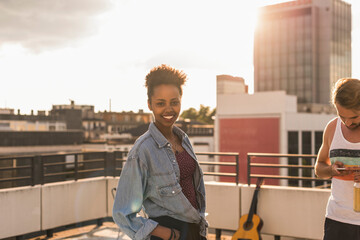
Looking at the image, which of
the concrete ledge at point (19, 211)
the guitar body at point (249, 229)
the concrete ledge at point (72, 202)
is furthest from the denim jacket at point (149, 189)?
the concrete ledge at point (72, 202)

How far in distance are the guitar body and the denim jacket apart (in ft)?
17.8

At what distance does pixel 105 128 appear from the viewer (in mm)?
82062

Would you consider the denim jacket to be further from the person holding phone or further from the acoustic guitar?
the acoustic guitar

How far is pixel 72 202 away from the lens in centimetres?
847

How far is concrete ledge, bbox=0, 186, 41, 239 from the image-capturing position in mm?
7371

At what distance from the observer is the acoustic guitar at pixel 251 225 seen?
725cm

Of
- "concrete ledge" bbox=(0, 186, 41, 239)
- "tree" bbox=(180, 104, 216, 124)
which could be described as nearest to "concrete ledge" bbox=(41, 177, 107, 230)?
"concrete ledge" bbox=(0, 186, 41, 239)

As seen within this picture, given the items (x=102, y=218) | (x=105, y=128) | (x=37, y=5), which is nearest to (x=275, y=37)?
(x=105, y=128)

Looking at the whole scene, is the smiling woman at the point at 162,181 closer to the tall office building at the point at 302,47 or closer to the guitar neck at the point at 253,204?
the guitar neck at the point at 253,204

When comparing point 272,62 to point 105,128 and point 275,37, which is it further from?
point 105,128

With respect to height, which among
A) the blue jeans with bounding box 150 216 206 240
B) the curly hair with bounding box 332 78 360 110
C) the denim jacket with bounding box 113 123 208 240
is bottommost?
the blue jeans with bounding box 150 216 206 240

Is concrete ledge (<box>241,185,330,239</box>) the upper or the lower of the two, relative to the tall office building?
lower

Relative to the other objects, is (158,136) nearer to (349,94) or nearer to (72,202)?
(349,94)

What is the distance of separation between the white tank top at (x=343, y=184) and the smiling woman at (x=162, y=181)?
947 millimetres
